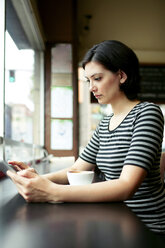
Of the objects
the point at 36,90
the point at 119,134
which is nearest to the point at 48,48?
the point at 36,90

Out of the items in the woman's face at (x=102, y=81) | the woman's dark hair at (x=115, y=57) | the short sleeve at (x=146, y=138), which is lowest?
the short sleeve at (x=146, y=138)

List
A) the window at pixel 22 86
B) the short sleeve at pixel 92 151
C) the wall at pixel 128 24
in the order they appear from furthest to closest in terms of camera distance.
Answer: the wall at pixel 128 24 → the window at pixel 22 86 → the short sleeve at pixel 92 151

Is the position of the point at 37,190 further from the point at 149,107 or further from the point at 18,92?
the point at 18,92

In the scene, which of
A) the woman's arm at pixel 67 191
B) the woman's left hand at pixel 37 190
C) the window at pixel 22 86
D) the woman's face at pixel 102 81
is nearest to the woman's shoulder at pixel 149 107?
the woman's face at pixel 102 81

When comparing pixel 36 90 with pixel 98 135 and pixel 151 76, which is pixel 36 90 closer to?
pixel 151 76

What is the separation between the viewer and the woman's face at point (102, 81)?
1074mm

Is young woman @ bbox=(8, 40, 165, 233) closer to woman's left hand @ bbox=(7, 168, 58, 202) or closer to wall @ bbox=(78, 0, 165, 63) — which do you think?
woman's left hand @ bbox=(7, 168, 58, 202)

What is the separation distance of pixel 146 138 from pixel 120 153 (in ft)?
0.53

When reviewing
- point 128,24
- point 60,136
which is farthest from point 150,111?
point 128,24

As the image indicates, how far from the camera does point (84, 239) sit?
468 mm

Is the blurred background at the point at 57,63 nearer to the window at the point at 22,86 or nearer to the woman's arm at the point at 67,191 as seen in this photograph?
the window at the point at 22,86

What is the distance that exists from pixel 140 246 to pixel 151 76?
3768 millimetres

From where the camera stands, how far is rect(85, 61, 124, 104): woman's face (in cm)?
107

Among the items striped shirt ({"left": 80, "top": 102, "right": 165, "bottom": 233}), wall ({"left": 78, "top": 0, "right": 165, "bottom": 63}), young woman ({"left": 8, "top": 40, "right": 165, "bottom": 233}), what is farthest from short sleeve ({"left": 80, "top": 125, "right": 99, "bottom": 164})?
wall ({"left": 78, "top": 0, "right": 165, "bottom": 63})
